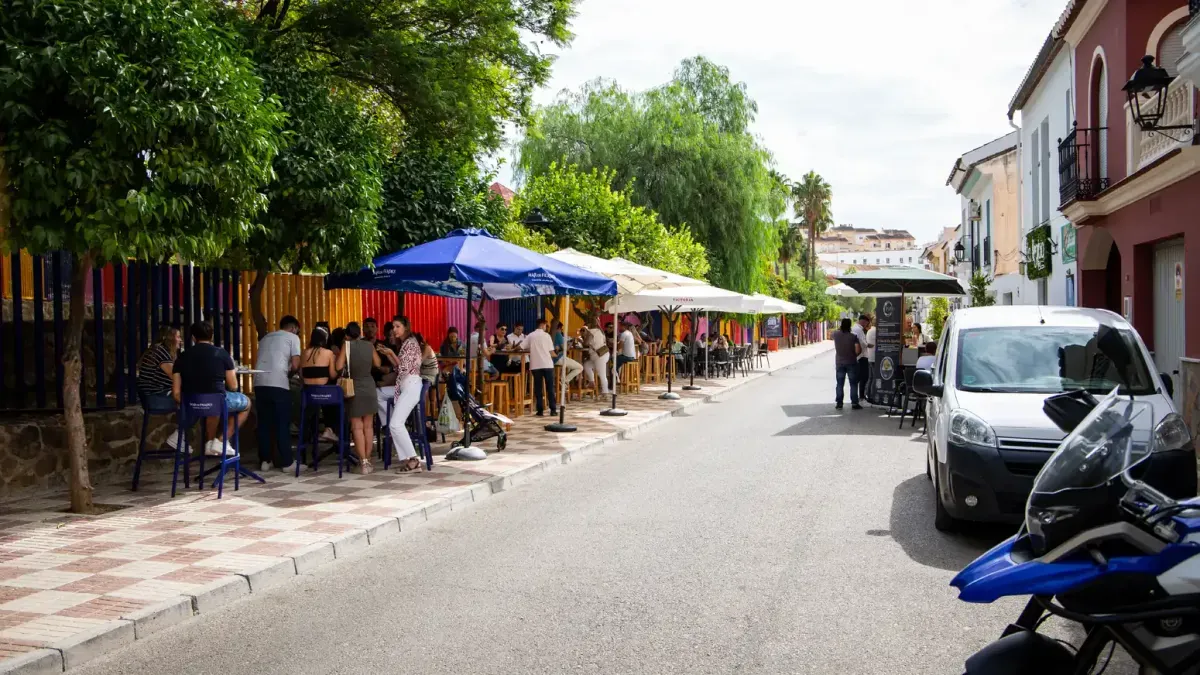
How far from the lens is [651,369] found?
94.4ft

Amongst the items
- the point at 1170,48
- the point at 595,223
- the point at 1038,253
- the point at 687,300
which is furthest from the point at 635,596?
the point at 1038,253

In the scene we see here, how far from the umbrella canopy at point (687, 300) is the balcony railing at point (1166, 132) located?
7.75 meters

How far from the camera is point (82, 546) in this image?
7.29 metres

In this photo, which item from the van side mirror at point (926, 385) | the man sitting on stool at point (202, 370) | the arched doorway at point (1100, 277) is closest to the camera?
the van side mirror at point (926, 385)

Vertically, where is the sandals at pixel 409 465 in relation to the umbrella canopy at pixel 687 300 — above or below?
below

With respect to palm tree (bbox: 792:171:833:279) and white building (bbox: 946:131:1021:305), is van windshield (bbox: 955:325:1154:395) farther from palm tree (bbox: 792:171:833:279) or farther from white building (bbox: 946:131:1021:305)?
palm tree (bbox: 792:171:833:279)

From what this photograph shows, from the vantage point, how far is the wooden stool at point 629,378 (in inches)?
952

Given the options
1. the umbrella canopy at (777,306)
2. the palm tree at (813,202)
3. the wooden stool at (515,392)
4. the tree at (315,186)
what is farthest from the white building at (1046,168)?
the palm tree at (813,202)

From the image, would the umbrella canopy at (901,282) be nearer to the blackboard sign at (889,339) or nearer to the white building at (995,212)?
the blackboard sign at (889,339)

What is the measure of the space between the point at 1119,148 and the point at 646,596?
14.7 meters

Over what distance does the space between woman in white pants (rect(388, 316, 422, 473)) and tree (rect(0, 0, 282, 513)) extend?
313 cm

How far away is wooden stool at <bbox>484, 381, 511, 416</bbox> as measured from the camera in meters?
17.3

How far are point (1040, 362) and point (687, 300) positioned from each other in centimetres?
1146

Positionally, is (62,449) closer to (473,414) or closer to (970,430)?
(473,414)
